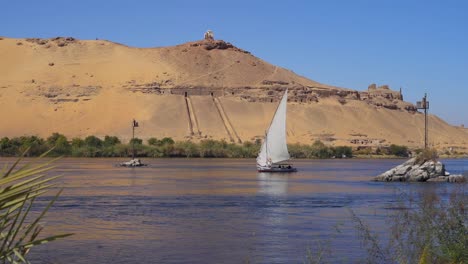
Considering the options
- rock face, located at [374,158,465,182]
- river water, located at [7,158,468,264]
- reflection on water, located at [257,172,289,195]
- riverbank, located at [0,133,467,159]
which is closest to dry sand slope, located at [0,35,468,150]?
riverbank, located at [0,133,467,159]

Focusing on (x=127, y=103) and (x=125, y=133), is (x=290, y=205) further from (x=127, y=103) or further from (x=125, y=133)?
(x=127, y=103)

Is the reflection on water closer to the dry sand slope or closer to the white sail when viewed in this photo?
the white sail

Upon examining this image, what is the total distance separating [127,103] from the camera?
10338 cm

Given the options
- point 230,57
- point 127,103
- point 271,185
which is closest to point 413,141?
point 230,57

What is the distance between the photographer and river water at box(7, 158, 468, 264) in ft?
45.0

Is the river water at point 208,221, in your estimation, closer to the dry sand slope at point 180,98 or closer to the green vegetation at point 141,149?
the green vegetation at point 141,149

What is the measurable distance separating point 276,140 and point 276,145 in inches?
20.0

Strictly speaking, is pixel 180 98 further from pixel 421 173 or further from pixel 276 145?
pixel 421 173

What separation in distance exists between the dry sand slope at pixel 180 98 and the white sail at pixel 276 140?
4607cm

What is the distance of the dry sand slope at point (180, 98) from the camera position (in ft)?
322

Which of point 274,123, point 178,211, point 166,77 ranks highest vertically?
point 166,77

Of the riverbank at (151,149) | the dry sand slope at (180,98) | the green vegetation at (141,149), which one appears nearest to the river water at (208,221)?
the riverbank at (151,149)

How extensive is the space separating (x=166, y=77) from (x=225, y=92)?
29.3 ft

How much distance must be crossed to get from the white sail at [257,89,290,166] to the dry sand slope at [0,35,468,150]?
46.1m
